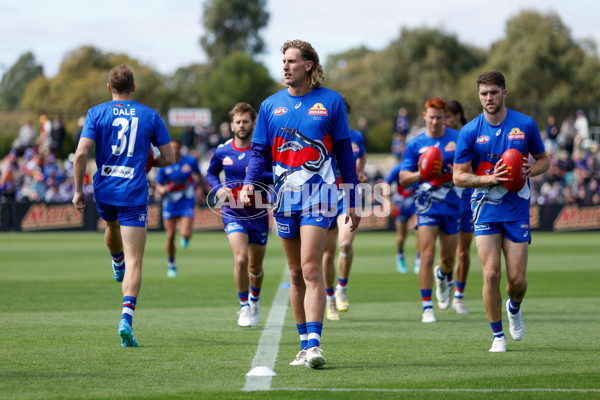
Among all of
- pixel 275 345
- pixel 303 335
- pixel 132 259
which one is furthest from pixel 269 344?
pixel 132 259

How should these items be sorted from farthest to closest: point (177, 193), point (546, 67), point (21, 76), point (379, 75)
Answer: point (379, 75) → point (21, 76) → point (546, 67) → point (177, 193)

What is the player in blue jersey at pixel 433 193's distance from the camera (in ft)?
32.8

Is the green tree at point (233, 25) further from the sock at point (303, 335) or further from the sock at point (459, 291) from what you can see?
the sock at point (303, 335)

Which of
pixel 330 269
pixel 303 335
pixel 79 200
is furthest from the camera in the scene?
pixel 330 269

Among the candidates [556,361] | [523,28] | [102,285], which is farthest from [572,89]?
[556,361]

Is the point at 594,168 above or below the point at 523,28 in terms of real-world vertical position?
below

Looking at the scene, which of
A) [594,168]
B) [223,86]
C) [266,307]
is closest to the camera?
[266,307]

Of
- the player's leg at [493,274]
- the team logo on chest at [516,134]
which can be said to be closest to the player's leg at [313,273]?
the player's leg at [493,274]

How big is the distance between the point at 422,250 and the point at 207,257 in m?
12.3

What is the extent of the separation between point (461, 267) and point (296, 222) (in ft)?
16.5

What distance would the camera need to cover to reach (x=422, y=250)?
10023 millimetres

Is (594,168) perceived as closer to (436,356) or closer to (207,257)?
(207,257)

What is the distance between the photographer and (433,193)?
10148 millimetres

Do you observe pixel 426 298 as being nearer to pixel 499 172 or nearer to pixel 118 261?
pixel 499 172
